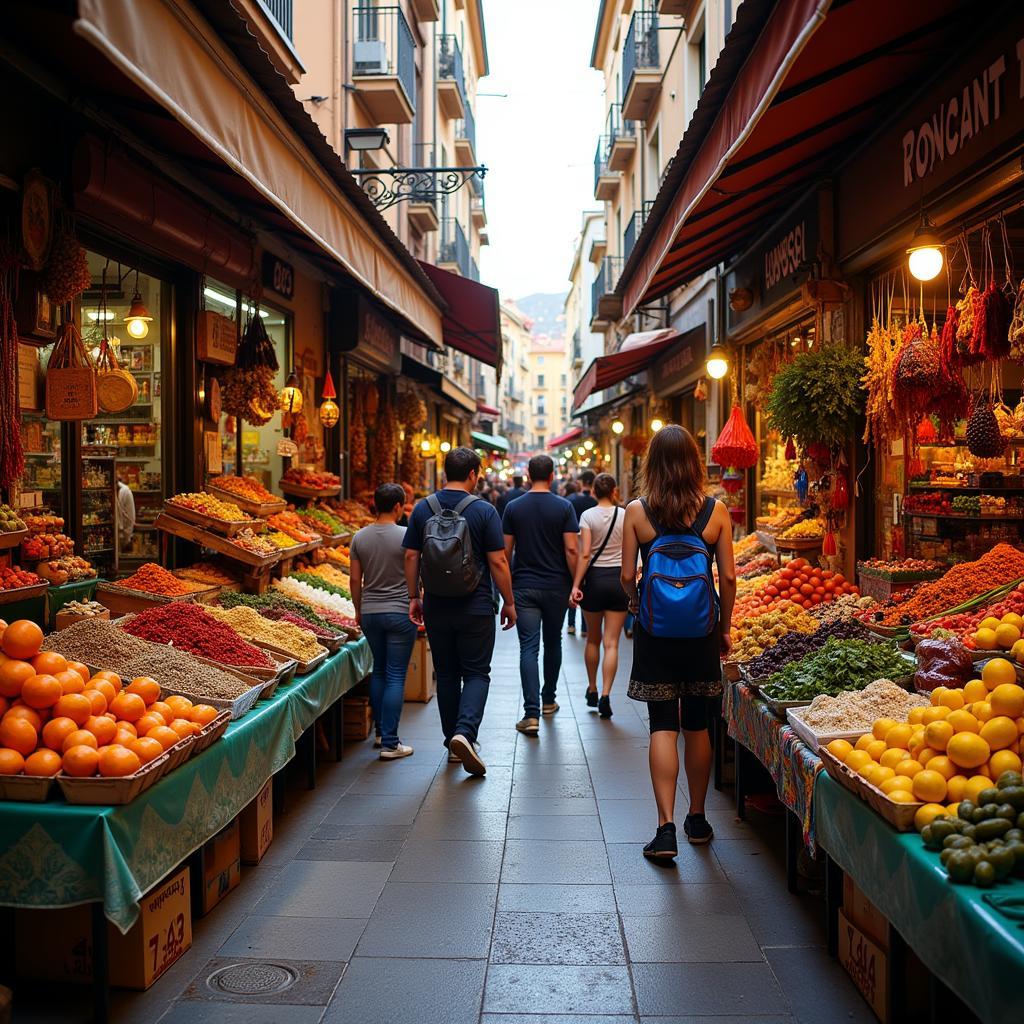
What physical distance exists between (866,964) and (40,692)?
327 cm

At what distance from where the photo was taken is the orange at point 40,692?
3.90 m

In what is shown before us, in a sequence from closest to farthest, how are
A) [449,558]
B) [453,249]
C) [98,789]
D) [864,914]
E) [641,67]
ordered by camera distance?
[98,789] < [864,914] < [449,558] < [641,67] < [453,249]

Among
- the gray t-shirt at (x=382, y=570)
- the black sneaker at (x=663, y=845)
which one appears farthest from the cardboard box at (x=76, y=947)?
the gray t-shirt at (x=382, y=570)

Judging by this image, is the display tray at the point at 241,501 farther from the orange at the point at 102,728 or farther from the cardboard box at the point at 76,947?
the cardboard box at the point at 76,947

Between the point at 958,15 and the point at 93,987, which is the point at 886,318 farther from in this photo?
the point at 93,987

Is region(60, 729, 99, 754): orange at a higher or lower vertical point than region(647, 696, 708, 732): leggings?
higher

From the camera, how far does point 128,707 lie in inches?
164

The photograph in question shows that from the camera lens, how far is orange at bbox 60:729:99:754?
373 cm

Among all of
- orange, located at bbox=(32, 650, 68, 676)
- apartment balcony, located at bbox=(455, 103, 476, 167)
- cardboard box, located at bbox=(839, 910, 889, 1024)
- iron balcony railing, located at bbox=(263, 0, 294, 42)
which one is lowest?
cardboard box, located at bbox=(839, 910, 889, 1024)

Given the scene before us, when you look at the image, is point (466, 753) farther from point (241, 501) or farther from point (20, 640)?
point (241, 501)

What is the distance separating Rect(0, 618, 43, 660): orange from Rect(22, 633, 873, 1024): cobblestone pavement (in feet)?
4.53

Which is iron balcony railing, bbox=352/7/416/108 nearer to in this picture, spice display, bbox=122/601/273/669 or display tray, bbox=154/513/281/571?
display tray, bbox=154/513/281/571

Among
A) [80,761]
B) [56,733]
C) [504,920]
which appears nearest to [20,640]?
[56,733]

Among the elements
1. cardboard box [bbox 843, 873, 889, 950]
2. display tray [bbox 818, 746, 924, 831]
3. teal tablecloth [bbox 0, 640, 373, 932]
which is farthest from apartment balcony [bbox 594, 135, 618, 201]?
cardboard box [bbox 843, 873, 889, 950]
